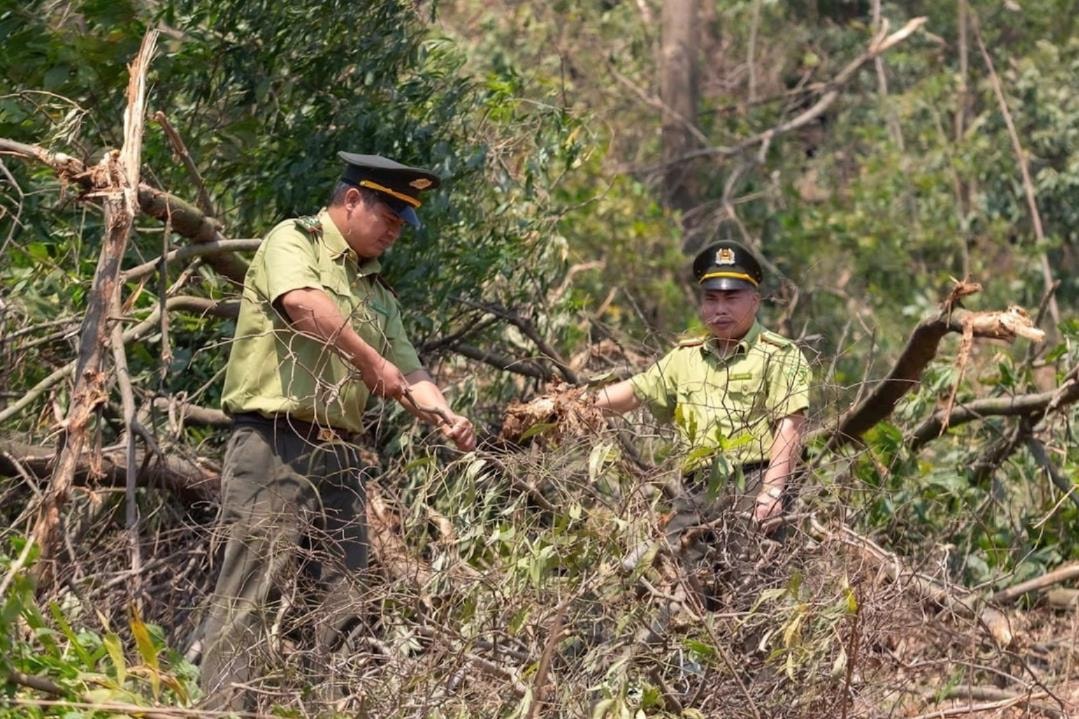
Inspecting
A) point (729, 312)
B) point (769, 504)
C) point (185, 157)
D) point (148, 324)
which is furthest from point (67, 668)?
point (729, 312)

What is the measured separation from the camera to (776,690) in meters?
4.51

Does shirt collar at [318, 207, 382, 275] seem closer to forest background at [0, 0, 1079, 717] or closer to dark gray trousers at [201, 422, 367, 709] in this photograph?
forest background at [0, 0, 1079, 717]

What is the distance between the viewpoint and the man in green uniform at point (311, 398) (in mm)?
4902

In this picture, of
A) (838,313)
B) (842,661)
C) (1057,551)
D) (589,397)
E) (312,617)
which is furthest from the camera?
(838,313)

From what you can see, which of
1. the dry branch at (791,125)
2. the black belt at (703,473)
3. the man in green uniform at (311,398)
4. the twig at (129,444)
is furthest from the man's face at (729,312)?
the dry branch at (791,125)

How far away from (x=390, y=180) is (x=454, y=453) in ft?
3.41

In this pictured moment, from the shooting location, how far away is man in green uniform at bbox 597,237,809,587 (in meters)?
4.70

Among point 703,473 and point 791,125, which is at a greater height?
point 703,473

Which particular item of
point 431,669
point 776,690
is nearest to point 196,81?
point 431,669

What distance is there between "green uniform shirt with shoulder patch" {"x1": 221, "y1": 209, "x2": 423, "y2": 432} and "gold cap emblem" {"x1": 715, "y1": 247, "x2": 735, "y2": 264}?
1202 millimetres

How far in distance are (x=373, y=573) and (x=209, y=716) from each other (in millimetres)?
910

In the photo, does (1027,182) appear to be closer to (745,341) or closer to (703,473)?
(745,341)

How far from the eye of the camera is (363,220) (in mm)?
5352

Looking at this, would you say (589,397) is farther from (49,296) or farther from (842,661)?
(49,296)
